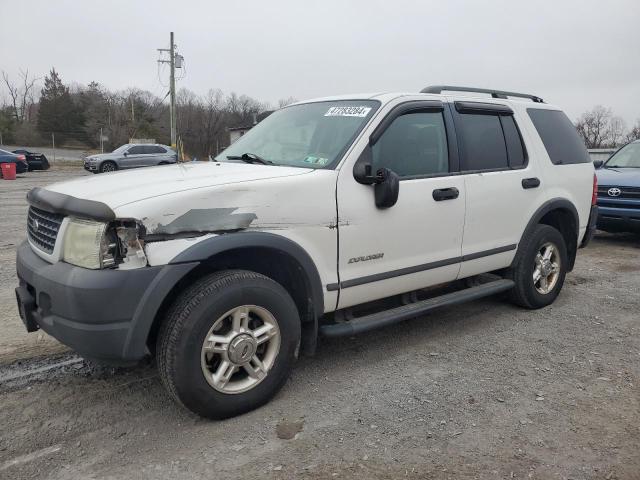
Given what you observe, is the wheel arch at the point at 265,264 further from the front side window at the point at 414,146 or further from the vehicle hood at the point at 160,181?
the front side window at the point at 414,146

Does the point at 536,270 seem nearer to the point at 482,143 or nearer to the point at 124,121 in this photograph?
the point at 482,143

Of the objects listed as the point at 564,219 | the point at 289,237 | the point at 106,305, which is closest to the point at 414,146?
the point at 289,237

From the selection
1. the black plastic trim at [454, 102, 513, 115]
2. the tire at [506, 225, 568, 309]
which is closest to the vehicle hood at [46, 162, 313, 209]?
the black plastic trim at [454, 102, 513, 115]

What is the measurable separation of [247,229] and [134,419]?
50.5 inches

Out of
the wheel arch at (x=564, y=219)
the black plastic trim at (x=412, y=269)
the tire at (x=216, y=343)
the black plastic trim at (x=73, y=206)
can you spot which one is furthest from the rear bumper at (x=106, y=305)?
the wheel arch at (x=564, y=219)

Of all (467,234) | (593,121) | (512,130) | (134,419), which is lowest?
(134,419)

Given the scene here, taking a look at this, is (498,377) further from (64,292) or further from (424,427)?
(64,292)

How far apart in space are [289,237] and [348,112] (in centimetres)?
118

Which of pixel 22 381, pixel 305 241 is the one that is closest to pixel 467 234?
pixel 305 241

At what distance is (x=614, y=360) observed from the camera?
387cm

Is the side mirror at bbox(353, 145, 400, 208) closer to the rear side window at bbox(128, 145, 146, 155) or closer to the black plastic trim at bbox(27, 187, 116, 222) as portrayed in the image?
the black plastic trim at bbox(27, 187, 116, 222)

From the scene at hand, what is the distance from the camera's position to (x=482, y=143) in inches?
Answer: 170

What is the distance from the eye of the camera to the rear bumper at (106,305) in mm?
2557

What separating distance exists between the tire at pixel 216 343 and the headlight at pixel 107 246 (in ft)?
1.19
